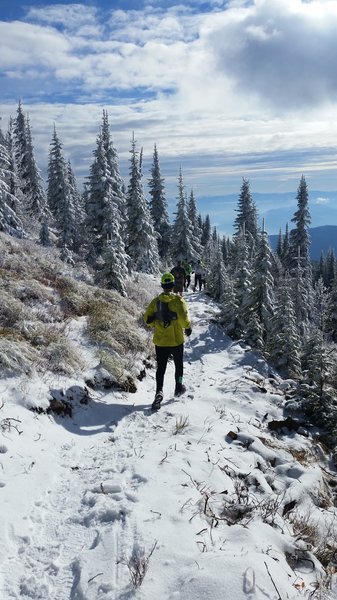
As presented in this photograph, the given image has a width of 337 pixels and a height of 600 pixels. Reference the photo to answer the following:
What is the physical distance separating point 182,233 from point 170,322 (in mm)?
35542

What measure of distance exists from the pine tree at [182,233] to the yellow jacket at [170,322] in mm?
34870

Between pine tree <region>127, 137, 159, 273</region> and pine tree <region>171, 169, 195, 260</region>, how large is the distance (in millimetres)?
4675

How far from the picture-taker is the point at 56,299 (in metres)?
11.3

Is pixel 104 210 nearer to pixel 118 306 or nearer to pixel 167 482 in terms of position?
pixel 118 306

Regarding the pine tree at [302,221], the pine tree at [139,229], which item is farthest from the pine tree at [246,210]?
the pine tree at [139,229]

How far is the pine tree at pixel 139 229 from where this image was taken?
37656 millimetres

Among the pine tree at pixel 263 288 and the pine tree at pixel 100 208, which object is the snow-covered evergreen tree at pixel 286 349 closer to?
the pine tree at pixel 263 288

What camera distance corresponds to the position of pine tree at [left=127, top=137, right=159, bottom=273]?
37656mm

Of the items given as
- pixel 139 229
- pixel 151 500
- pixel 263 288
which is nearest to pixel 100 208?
pixel 139 229

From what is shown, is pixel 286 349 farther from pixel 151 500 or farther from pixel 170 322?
pixel 151 500

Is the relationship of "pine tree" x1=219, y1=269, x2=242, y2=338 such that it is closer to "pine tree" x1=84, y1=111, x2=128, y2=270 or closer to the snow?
the snow

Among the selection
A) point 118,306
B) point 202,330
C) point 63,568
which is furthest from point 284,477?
point 202,330

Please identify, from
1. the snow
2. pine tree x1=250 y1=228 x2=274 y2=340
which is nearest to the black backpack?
the snow

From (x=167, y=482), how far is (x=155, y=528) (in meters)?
0.94
